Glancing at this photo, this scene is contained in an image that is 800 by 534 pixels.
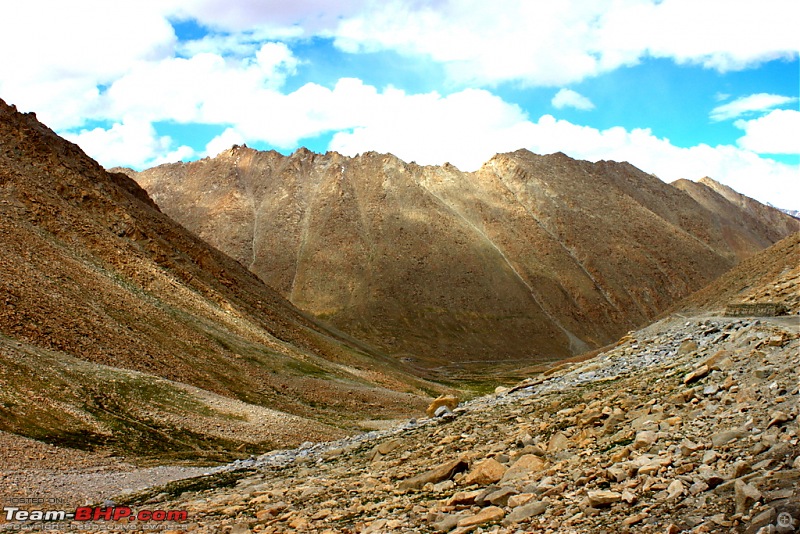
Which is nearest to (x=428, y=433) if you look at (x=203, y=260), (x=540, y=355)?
(x=203, y=260)

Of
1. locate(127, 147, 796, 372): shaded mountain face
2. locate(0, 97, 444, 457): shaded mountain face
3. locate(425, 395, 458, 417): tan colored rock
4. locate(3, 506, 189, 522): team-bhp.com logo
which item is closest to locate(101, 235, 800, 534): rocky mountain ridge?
locate(3, 506, 189, 522): team-bhp.com logo

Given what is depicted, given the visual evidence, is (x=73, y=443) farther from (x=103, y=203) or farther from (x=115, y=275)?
(x=103, y=203)

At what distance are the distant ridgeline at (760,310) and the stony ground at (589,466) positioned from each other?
3073 mm

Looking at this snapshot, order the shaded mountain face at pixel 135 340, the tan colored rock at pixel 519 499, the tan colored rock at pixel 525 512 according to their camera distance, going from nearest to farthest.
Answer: the tan colored rock at pixel 525 512, the tan colored rock at pixel 519 499, the shaded mountain face at pixel 135 340

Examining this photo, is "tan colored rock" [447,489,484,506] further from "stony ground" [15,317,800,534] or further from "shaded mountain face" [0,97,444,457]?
"shaded mountain face" [0,97,444,457]

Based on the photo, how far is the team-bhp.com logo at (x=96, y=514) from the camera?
51.8 feet

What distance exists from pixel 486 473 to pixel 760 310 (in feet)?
53.1

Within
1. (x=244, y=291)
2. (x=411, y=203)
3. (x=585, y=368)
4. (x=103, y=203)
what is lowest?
(x=585, y=368)

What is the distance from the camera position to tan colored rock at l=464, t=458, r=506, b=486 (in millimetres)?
13531

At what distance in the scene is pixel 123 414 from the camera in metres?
33.0

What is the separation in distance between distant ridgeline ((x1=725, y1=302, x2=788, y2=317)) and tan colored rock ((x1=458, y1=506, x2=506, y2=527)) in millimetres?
16784

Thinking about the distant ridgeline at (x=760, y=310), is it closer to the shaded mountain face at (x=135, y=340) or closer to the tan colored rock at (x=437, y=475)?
the tan colored rock at (x=437, y=475)

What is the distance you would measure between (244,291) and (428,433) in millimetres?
61637

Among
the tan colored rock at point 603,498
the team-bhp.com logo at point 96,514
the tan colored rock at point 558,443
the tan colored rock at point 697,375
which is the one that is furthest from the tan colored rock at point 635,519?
the team-bhp.com logo at point 96,514
